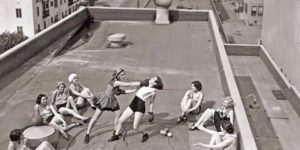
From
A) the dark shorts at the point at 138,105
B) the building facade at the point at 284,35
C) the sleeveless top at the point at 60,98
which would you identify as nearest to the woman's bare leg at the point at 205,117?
the dark shorts at the point at 138,105

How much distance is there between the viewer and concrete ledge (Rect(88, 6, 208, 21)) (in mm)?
29016

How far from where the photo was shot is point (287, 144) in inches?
926

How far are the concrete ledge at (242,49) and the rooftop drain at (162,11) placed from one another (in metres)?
7.60

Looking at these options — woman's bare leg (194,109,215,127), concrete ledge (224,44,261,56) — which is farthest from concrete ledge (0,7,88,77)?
concrete ledge (224,44,261,56)

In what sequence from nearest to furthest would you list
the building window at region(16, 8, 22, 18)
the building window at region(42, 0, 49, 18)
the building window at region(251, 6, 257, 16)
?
1. the building window at region(16, 8, 22, 18)
2. the building window at region(42, 0, 49, 18)
3. the building window at region(251, 6, 257, 16)

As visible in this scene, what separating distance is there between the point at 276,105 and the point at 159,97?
1290cm

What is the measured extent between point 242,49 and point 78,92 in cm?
2297

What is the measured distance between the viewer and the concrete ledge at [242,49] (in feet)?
113

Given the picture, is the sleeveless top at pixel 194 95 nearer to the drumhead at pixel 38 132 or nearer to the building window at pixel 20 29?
the drumhead at pixel 38 132

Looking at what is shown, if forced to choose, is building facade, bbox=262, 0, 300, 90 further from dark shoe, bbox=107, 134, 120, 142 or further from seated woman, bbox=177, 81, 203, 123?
dark shoe, bbox=107, 134, 120, 142

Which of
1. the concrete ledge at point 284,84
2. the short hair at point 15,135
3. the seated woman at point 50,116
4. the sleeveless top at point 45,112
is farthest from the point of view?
the concrete ledge at point 284,84

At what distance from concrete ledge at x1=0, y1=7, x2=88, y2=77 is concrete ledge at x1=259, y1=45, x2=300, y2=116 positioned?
12.1m

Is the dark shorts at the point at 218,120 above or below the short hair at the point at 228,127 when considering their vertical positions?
below

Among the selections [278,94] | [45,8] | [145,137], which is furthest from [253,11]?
[145,137]
